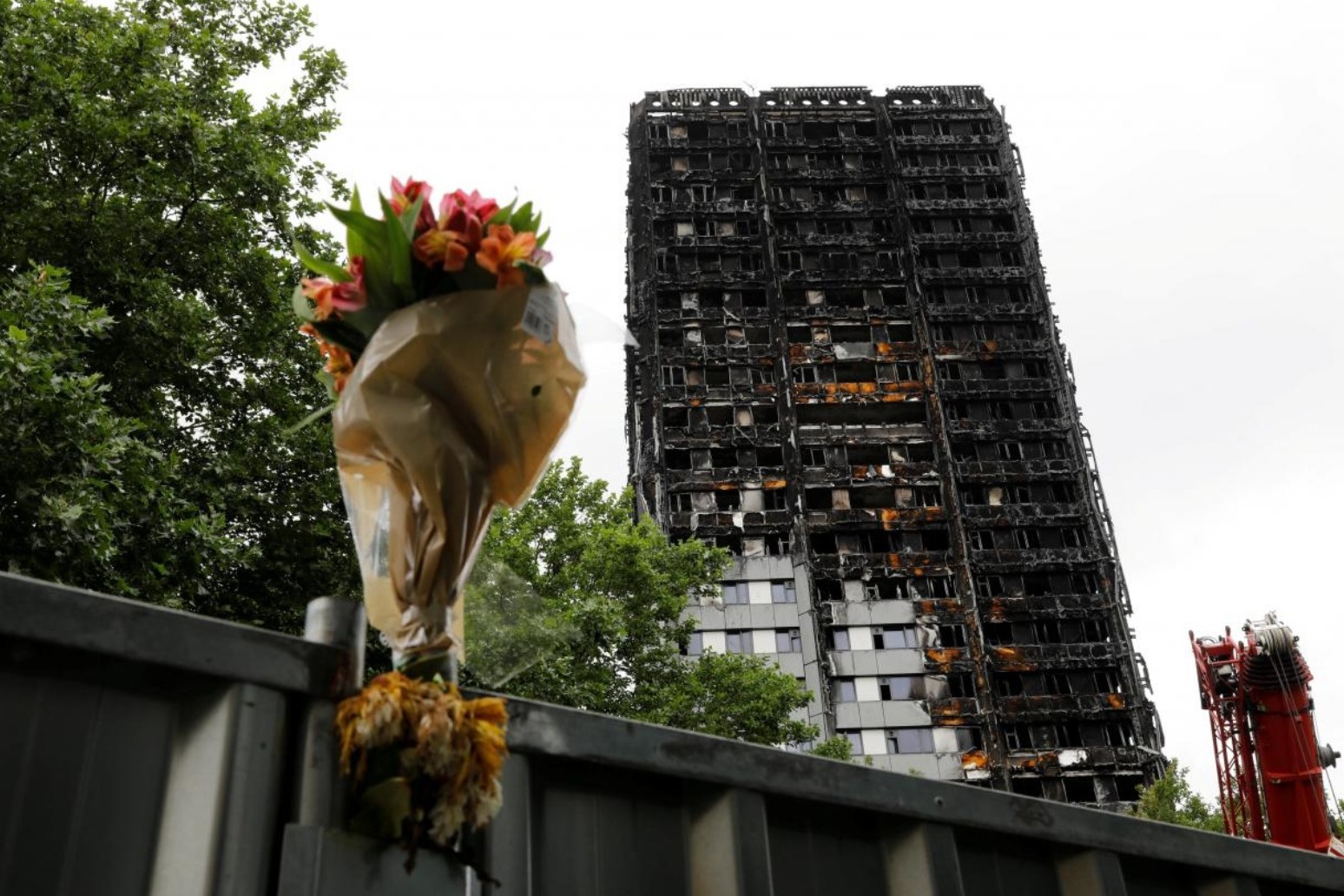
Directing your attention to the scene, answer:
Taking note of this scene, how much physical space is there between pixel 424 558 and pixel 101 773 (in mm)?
927

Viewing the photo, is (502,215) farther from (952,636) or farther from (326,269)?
(952,636)

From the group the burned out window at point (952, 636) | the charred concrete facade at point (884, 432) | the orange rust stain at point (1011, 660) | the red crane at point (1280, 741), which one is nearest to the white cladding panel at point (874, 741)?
the charred concrete facade at point (884, 432)

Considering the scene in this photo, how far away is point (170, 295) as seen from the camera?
1190cm

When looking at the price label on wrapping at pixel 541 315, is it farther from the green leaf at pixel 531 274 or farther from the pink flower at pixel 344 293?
the pink flower at pixel 344 293

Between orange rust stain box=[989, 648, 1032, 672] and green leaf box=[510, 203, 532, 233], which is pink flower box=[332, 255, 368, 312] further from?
orange rust stain box=[989, 648, 1032, 672]

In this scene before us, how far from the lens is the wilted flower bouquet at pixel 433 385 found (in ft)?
9.92

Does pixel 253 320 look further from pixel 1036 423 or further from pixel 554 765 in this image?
pixel 1036 423

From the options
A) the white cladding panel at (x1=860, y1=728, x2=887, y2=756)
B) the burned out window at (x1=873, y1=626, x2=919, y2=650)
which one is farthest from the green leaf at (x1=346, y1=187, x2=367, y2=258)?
the burned out window at (x1=873, y1=626, x2=919, y2=650)

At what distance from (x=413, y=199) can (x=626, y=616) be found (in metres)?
19.7

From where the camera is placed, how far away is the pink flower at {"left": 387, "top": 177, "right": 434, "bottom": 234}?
3119mm

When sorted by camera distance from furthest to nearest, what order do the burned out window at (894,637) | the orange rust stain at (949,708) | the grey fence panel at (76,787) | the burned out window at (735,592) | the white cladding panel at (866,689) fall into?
the burned out window at (735,592)
the burned out window at (894,637)
the white cladding panel at (866,689)
the orange rust stain at (949,708)
the grey fence panel at (76,787)

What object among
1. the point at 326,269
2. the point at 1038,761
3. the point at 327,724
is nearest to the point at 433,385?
the point at 326,269

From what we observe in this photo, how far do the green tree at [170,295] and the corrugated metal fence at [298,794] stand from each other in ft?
25.9

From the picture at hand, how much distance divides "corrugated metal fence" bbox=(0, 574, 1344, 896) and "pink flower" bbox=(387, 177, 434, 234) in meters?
1.12
